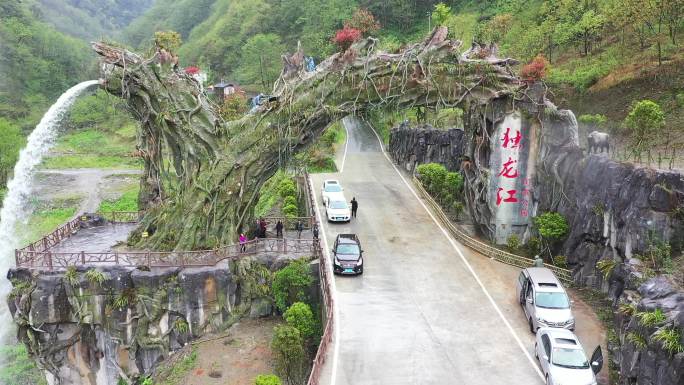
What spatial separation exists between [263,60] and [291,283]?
57.4 m

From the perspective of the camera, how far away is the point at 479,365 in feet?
52.1

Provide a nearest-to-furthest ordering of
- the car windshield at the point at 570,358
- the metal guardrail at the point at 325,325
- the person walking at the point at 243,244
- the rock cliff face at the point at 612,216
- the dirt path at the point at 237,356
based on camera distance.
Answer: the rock cliff face at the point at 612,216
the car windshield at the point at 570,358
the metal guardrail at the point at 325,325
the dirt path at the point at 237,356
the person walking at the point at 243,244

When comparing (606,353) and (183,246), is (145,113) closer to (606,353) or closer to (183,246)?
(183,246)

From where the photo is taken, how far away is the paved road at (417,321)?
51.0 feet

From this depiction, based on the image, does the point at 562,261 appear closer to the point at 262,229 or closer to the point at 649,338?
the point at 649,338

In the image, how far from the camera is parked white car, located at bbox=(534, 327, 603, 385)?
1381cm

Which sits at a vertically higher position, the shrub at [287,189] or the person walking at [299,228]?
the shrub at [287,189]

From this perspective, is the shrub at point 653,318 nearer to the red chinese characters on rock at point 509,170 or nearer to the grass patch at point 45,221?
the red chinese characters on rock at point 509,170

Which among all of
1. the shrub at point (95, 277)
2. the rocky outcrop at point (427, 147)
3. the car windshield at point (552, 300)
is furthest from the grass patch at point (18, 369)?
the rocky outcrop at point (427, 147)

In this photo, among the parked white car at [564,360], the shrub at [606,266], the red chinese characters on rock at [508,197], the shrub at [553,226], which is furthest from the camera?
the red chinese characters on rock at [508,197]

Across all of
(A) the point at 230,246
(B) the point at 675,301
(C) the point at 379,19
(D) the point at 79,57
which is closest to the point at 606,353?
(B) the point at 675,301

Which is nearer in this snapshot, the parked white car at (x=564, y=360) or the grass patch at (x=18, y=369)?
the parked white car at (x=564, y=360)

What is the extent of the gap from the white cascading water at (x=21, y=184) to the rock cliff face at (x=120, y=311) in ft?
28.9

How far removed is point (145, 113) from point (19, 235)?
26881 millimetres
